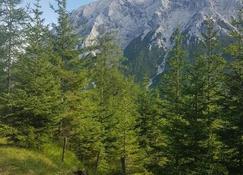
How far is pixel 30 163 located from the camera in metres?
33.2

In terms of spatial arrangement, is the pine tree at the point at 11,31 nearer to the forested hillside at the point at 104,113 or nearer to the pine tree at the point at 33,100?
the forested hillside at the point at 104,113

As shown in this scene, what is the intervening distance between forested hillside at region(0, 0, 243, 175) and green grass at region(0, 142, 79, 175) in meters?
0.10

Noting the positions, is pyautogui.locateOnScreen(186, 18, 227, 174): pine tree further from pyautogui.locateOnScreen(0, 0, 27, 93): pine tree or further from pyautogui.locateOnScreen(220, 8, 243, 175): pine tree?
pyautogui.locateOnScreen(0, 0, 27, 93): pine tree

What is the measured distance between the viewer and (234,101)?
29.8 metres

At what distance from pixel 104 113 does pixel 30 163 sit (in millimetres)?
16724

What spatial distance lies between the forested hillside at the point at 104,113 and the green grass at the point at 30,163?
0.33 ft

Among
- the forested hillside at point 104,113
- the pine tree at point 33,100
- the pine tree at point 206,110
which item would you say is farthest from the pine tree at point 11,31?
the pine tree at point 206,110

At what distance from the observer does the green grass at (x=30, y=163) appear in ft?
102

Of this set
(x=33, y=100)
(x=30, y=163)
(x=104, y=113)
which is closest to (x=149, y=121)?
(x=104, y=113)

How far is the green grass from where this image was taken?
30969mm

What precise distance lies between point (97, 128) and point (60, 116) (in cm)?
764

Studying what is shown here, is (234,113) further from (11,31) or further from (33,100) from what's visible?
(11,31)

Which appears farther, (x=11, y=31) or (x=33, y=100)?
(x=11, y=31)

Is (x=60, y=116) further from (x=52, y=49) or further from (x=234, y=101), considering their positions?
(x=234, y=101)
